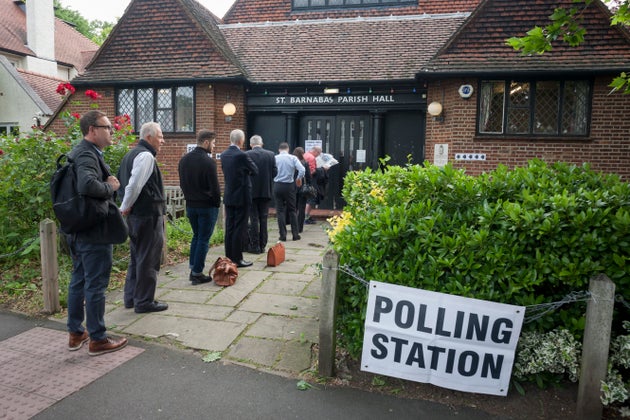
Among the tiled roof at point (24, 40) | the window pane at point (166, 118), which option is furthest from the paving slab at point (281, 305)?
the tiled roof at point (24, 40)

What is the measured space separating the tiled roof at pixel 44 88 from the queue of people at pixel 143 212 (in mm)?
19031

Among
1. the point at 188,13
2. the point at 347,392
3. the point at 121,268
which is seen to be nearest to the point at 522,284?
the point at 347,392

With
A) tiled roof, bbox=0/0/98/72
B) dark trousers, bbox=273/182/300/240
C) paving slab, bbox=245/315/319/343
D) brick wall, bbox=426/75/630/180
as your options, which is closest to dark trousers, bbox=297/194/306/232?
dark trousers, bbox=273/182/300/240

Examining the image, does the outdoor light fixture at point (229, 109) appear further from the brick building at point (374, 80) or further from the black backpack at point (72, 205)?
the black backpack at point (72, 205)

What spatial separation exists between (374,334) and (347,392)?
0.47 m

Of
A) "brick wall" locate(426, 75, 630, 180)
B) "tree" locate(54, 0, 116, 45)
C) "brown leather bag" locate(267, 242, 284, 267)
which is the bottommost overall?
"brown leather bag" locate(267, 242, 284, 267)

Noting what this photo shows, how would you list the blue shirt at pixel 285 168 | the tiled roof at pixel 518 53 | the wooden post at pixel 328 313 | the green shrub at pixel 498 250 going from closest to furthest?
the green shrub at pixel 498 250 → the wooden post at pixel 328 313 → the blue shirt at pixel 285 168 → the tiled roof at pixel 518 53

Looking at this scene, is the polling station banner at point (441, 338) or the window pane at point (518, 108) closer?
the polling station banner at point (441, 338)

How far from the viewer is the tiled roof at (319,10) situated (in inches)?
555

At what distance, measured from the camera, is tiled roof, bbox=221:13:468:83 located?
1262 cm

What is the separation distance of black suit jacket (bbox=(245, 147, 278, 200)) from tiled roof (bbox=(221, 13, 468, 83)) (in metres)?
5.41

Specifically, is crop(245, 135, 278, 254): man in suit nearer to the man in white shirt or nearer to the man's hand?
the man in white shirt

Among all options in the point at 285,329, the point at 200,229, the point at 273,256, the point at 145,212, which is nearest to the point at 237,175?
the point at 200,229

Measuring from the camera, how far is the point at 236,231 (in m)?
6.82
